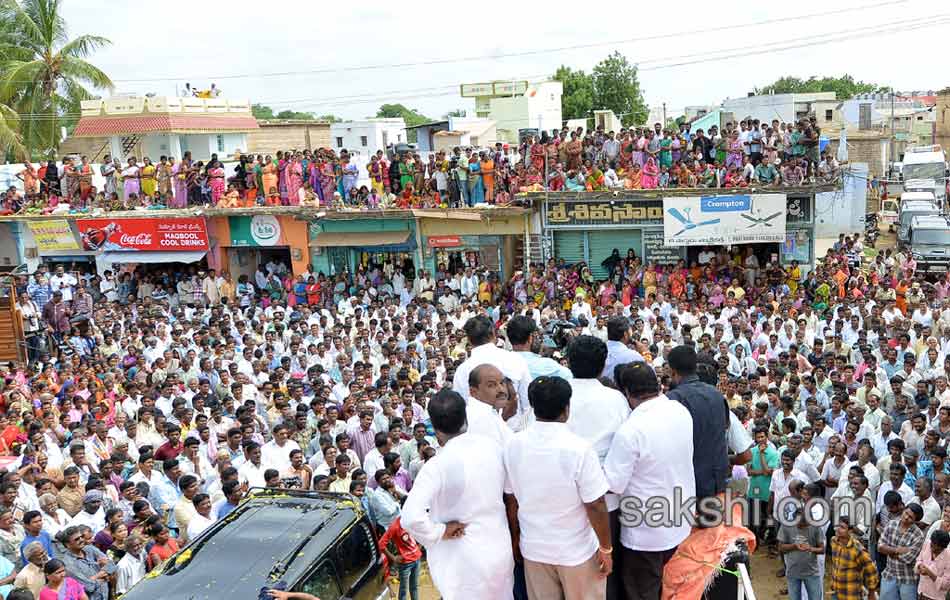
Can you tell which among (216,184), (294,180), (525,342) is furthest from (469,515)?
(216,184)

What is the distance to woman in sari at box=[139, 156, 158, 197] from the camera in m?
21.5

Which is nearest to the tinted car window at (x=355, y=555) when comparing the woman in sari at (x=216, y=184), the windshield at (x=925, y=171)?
the woman in sari at (x=216, y=184)

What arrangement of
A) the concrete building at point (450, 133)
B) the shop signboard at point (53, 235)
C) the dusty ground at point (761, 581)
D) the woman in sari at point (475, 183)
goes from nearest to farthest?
the dusty ground at point (761, 581) < the woman in sari at point (475, 183) < the shop signboard at point (53, 235) < the concrete building at point (450, 133)

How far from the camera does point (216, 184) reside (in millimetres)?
20750

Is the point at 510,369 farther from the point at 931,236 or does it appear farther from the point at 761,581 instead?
the point at 931,236

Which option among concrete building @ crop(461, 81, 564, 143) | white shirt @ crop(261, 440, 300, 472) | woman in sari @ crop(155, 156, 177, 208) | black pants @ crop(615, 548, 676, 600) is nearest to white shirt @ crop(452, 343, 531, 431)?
black pants @ crop(615, 548, 676, 600)

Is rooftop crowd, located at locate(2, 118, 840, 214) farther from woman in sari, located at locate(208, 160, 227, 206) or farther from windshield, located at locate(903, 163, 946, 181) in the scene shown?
windshield, located at locate(903, 163, 946, 181)

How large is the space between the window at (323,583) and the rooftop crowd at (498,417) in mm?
500

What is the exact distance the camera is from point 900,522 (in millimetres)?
7223

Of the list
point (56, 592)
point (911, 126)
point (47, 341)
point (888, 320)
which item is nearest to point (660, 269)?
point (888, 320)

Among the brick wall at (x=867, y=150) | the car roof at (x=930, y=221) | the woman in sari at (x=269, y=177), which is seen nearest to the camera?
the woman in sari at (x=269, y=177)

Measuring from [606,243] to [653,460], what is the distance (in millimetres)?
14726

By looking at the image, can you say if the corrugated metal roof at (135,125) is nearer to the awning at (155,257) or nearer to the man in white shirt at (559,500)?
the awning at (155,257)

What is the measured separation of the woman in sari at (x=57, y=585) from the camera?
20.5 feet
